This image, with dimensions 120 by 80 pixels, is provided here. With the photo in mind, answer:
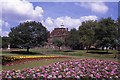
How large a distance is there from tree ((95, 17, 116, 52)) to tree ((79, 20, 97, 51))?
266 inches

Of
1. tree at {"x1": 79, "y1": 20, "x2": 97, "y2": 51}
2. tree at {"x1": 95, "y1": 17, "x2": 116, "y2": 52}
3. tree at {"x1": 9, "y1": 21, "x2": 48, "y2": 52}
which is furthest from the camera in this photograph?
tree at {"x1": 79, "y1": 20, "x2": 97, "y2": 51}

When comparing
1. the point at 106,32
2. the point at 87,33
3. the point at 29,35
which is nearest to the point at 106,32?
the point at 106,32

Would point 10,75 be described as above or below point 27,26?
below

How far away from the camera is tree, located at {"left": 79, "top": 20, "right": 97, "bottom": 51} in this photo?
224 feet

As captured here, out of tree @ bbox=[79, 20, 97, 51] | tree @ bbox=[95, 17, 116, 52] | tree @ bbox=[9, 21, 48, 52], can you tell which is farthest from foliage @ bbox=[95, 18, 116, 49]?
tree @ bbox=[9, 21, 48, 52]

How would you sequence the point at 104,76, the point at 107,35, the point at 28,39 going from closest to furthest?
1. the point at 104,76
2. the point at 28,39
3. the point at 107,35

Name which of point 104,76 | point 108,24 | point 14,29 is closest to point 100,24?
point 108,24

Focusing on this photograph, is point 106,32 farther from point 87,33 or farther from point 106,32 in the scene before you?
point 87,33

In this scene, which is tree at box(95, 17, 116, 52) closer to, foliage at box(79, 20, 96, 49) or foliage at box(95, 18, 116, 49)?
foliage at box(95, 18, 116, 49)

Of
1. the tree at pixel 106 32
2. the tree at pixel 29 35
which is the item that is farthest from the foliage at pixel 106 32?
the tree at pixel 29 35

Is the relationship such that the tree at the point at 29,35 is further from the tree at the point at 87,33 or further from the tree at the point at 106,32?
the tree at the point at 87,33

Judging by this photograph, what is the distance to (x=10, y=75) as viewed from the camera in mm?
10594

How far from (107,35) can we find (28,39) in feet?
58.4

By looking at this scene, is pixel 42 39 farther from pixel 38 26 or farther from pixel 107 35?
pixel 107 35
